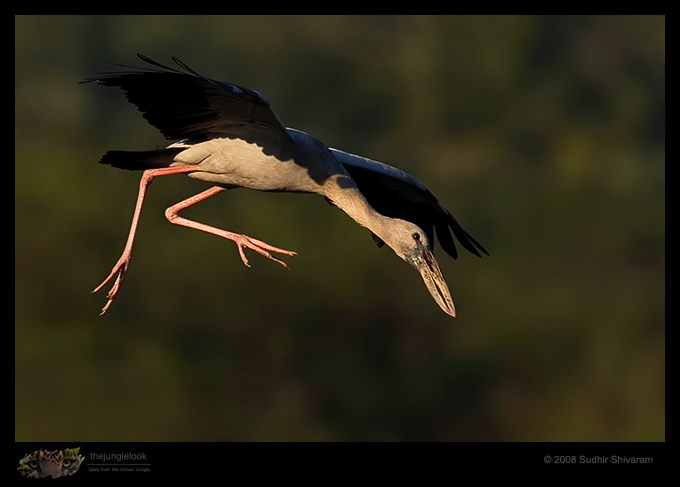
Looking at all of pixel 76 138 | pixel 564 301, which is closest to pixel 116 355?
pixel 76 138

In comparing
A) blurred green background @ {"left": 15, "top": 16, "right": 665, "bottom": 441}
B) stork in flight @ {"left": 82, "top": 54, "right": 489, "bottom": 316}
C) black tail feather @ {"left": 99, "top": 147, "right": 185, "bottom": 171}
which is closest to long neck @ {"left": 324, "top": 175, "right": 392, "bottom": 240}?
stork in flight @ {"left": 82, "top": 54, "right": 489, "bottom": 316}

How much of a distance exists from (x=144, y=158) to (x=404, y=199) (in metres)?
2.91

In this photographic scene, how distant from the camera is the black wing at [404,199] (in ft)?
33.5

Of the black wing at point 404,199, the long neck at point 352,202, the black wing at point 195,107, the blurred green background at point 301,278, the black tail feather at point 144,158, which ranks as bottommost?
the blurred green background at point 301,278

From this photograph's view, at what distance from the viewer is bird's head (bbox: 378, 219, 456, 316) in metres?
9.42

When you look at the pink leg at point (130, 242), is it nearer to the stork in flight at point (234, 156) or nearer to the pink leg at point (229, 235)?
the stork in flight at point (234, 156)

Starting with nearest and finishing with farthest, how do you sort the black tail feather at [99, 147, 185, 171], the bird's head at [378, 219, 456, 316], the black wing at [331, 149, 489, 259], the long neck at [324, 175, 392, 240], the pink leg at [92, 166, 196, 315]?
the pink leg at [92, 166, 196, 315]
the black tail feather at [99, 147, 185, 171]
the long neck at [324, 175, 392, 240]
the bird's head at [378, 219, 456, 316]
the black wing at [331, 149, 489, 259]

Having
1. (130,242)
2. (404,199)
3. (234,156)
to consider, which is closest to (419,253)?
(404,199)

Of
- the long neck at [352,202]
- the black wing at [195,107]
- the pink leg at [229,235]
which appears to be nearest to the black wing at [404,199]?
the long neck at [352,202]

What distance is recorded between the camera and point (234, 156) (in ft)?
28.9

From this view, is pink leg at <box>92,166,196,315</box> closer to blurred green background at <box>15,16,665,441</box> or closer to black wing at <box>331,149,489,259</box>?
black wing at <box>331,149,489,259</box>

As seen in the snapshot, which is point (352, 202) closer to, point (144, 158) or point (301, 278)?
point (144, 158)

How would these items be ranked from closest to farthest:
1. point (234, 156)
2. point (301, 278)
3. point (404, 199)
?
point (234, 156) < point (404, 199) < point (301, 278)

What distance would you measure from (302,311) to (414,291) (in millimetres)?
4155
